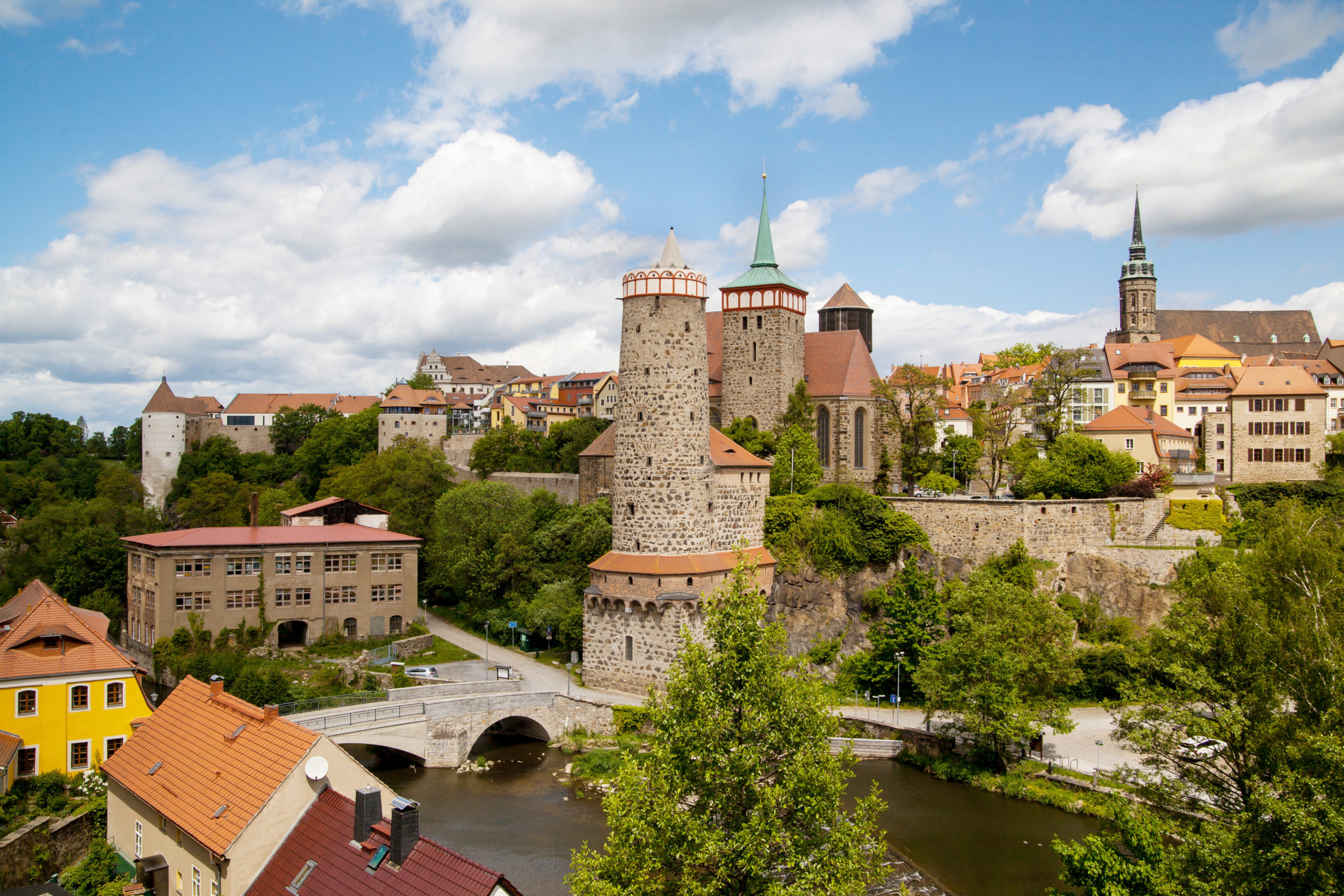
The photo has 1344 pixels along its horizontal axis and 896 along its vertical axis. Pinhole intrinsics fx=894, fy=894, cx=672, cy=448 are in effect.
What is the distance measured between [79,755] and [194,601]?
1424cm

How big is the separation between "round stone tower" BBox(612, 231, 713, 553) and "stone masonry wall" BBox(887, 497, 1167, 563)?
12376 mm

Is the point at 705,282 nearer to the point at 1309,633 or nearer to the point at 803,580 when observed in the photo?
the point at 803,580

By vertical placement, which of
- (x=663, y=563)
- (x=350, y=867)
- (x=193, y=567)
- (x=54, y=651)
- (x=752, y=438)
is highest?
(x=752, y=438)

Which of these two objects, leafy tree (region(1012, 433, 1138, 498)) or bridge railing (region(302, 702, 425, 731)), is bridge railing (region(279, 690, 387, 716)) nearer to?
bridge railing (region(302, 702, 425, 731))

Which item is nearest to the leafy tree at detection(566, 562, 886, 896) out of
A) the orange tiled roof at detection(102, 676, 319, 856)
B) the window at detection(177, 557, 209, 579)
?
the orange tiled roof at detection(102, 676, 319, 856)

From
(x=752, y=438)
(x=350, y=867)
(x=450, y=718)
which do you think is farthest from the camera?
(x=752, y=438)

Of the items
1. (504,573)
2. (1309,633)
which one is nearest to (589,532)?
(504,573)

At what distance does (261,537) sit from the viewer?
40594mm

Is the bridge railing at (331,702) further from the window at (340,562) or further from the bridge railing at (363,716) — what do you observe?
the window at (340,562)

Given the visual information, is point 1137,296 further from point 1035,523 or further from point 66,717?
point 66,717

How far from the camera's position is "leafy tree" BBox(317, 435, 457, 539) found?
173 ft

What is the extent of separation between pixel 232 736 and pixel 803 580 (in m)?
26.0

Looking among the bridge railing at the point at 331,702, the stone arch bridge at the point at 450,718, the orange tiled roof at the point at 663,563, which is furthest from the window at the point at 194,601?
the orange tiled roof at the point at 663,563

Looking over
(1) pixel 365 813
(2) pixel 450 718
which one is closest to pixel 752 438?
(2) pixel 450 718
